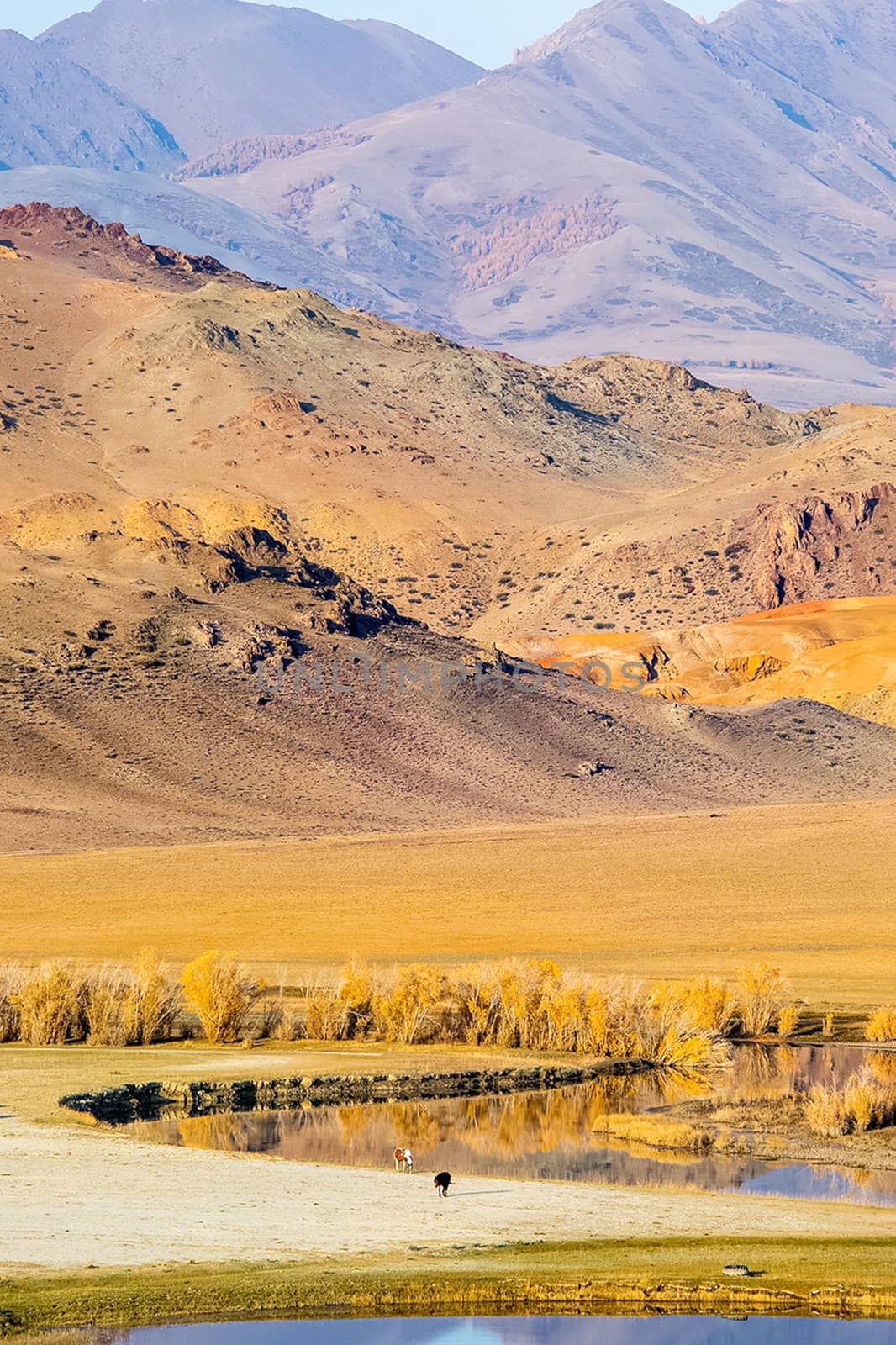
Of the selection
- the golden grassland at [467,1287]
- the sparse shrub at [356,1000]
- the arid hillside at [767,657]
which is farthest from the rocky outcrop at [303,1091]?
the arid hillside at [767,657]

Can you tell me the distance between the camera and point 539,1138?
39281mm

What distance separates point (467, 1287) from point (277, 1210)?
5043 millimetres

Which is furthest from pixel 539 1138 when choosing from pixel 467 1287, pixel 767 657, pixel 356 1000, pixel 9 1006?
pixel 767 657

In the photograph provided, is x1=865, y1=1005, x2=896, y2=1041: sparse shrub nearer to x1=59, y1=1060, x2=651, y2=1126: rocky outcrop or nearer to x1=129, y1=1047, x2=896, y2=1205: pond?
x1=129, y1=1047, x2=896, y2=1205: pond

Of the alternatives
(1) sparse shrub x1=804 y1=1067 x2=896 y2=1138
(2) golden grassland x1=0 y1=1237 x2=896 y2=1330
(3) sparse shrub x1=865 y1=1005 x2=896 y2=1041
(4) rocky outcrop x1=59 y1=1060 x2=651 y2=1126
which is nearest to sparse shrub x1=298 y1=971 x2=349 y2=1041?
(4) rocky outcrop x1=59 y1=1060 x2=651 y2=1126

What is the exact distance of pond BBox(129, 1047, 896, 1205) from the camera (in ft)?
117

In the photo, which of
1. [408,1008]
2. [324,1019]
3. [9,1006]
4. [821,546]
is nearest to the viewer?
[9,1006]

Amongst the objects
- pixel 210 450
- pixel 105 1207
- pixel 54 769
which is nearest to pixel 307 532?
pixel 210 450

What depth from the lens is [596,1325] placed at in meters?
26.6

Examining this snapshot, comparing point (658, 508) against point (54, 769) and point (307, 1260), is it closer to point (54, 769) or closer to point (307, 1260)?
point (54, 769)

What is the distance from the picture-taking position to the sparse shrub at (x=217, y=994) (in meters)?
49.1

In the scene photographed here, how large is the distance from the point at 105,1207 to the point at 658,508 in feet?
513

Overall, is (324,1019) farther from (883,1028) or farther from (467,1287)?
(467,1287)

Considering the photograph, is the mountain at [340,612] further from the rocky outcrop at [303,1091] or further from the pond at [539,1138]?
the pond at [539,1138]
